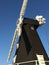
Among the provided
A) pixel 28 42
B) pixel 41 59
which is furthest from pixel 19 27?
pixel 41 59

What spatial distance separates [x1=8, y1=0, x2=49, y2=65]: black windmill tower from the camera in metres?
26.9

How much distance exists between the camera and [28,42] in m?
28.5

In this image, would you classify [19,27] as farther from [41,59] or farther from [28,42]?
[41,59]

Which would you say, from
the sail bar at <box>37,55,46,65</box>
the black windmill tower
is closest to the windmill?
the black windmill tower

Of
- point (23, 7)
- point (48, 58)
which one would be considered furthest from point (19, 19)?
point (48, 58)

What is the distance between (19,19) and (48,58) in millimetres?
6765

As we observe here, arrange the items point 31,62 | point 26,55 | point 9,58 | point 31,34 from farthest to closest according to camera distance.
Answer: point 9,58, point 31,34, point 26,55, point 31,62

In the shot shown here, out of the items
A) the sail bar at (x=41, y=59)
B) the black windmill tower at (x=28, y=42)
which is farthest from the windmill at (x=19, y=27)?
the sail bar at (x=41, y=59)

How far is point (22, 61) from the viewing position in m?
27.2

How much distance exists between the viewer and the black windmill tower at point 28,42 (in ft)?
88.1

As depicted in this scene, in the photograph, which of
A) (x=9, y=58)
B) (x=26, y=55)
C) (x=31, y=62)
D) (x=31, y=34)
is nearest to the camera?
(x=31, y=62)

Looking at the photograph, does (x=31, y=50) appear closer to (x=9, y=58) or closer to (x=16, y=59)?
(x=16, y=59)

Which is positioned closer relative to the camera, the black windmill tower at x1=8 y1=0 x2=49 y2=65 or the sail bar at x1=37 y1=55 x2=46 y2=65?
the sail bar at x1=37 y1=55 x2=46 y2=65

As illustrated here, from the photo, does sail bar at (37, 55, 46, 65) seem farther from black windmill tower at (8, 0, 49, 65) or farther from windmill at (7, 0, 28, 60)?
windmill at (7, 0, 28, 60)
